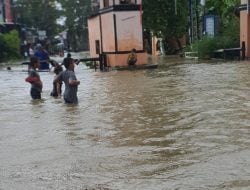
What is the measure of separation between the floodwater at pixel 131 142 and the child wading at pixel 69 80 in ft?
0.79

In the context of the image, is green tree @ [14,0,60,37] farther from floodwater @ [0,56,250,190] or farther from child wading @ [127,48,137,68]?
floodwater @ [0,56,250,190]

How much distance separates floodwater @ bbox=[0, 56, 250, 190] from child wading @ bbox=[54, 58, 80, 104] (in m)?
0.24

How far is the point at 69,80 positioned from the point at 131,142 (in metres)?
5.06

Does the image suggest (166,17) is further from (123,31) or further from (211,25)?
(123,31)

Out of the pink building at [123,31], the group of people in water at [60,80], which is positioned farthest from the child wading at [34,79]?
the pink building at [123,31]

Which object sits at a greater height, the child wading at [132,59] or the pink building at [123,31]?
the pink building at [123,31]

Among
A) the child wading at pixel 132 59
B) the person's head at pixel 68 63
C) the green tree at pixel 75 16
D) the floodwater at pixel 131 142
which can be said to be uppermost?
the green tree at pixel 75 16

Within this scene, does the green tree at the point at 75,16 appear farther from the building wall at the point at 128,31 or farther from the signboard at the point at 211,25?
the building wall at the point at 128,31

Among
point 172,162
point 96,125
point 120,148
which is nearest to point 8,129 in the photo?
point 96,125

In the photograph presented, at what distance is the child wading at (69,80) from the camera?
1298 cm

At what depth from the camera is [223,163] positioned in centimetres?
663

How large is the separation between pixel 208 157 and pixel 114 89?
10.2 meters

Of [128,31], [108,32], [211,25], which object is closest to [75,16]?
[211,25]

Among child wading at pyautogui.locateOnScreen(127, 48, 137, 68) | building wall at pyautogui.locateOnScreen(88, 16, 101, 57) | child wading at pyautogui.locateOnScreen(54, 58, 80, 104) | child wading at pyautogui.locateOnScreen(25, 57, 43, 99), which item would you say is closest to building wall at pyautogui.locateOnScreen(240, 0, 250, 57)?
child wading at pyautogui.locateOnScreen(127, 48, 137, 68)
